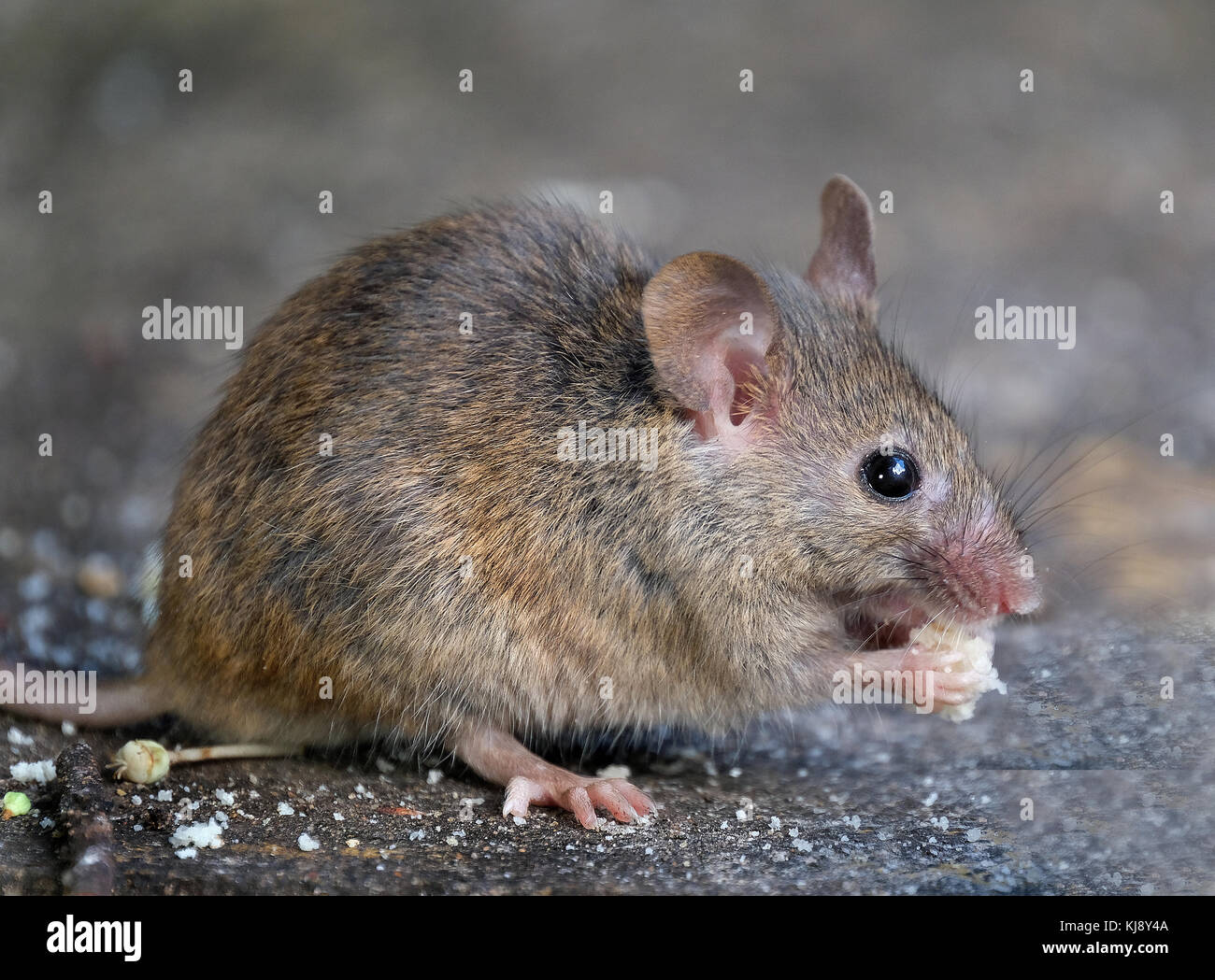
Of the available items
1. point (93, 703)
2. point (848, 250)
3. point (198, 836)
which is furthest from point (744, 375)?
point (93, 703)

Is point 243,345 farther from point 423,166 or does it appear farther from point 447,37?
point 423,166

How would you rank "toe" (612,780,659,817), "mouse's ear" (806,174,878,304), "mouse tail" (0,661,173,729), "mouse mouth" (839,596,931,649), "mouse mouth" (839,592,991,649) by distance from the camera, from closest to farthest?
1. "toe" (612,780,659,817)
2. "mouse mouth" (839,592,991,649)
3. "mouse mouth" (839,596,931,649)
4. "mouse tail" (0,661,173,729)
5. "mouse's ear" (806,174,878,304)

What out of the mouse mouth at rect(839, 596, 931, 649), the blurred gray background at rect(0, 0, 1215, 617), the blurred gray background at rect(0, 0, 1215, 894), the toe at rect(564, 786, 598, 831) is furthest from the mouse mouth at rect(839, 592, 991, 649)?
the blurred gray background at rect(0, 0, 1215, 617)

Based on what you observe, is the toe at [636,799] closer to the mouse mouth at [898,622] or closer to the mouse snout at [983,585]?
the mouse mouth at [898,622]

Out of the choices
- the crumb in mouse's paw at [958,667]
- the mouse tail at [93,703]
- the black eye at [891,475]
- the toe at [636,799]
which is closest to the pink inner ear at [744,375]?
the black eye at [891,475]

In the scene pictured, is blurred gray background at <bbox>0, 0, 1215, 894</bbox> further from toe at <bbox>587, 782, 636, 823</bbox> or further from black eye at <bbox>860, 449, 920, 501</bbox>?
black eye at <bbox>860, 449, 920, 501</bbox>

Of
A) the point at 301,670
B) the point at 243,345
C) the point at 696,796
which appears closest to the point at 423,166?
the point at 243,345
